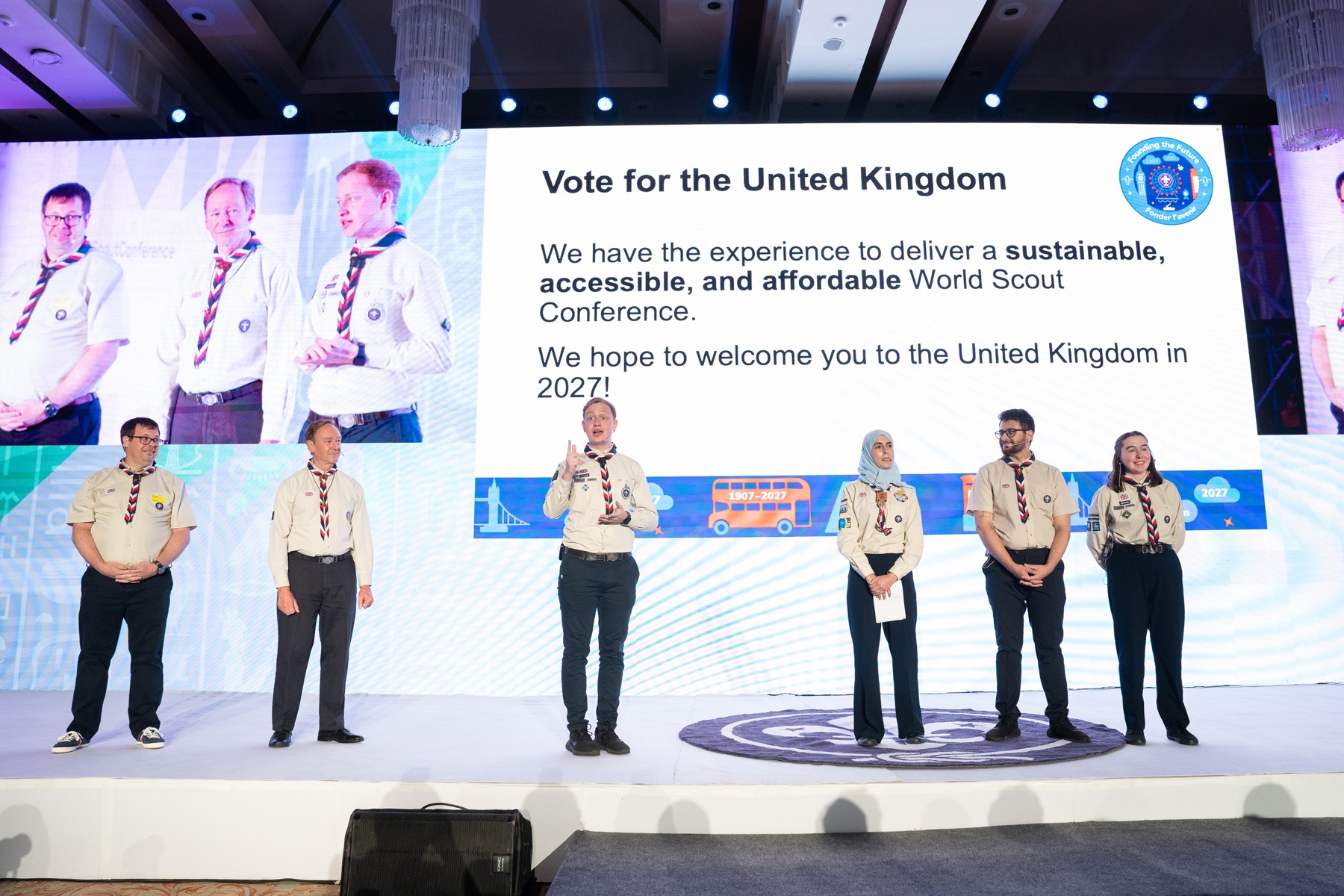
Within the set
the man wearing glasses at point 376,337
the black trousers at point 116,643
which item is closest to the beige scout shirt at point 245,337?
the man wearing glasses at point 376,337

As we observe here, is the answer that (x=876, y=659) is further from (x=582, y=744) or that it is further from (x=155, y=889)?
(x=155, y=889)

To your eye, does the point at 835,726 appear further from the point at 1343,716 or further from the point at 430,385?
the point at 430,385

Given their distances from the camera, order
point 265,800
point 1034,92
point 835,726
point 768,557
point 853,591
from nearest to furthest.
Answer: point 265,800
point 853,591
point 835,726
point 768,557
point 1034,92

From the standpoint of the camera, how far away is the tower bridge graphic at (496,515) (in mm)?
5129

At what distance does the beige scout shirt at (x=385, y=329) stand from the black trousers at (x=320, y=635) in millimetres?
1802

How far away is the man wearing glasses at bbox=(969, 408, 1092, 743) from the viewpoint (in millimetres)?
3504

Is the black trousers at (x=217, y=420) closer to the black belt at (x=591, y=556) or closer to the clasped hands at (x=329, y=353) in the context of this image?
the clasped hands at (x=329, y=353)

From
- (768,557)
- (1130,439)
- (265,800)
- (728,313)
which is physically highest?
(728,313)

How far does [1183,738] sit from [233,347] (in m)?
5.09

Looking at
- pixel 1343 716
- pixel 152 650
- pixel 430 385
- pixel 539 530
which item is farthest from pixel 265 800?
pixel 1343 716

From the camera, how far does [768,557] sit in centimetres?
509

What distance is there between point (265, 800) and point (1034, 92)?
5.82 m

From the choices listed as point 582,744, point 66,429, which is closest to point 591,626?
point 582,744

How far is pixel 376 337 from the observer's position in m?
5.25
